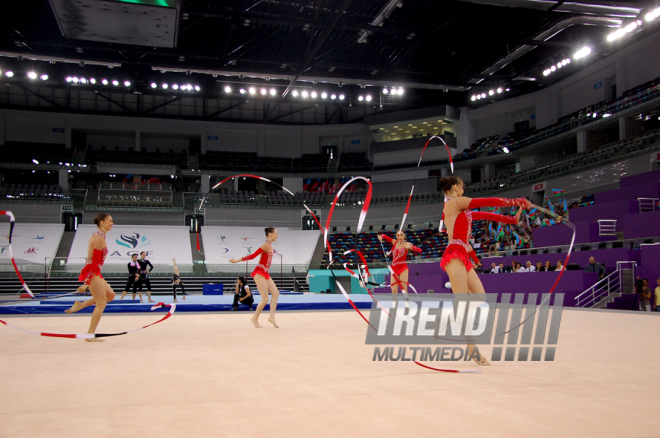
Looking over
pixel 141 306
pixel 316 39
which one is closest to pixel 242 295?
pixel 141 306

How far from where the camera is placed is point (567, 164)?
27.4 meters

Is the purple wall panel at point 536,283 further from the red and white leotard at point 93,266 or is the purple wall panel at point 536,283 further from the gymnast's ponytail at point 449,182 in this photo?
the red and white leotard at point 93,266

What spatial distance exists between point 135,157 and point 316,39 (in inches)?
722

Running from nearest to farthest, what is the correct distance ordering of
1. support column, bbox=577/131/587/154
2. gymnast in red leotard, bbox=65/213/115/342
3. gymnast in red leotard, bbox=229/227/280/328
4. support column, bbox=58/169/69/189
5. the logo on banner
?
Answer: gymnast in red leotard, bbox=65/213/115/342 < gymnast in red leotard, bbox=229/227/280/328 < support column, bbox=577/131/587/154 < the logo on banner < support column, bbox=58/169/69/189

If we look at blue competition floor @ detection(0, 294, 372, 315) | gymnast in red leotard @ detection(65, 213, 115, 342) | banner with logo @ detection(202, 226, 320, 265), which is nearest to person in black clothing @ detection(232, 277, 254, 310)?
blue competition floor @ detection(0, 294, 372, 315)

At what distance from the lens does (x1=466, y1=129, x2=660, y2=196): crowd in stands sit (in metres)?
22.7

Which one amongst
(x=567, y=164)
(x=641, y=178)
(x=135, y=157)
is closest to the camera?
(x=641, y=178)

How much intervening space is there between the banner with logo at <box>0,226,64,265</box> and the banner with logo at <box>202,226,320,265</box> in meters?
8.94

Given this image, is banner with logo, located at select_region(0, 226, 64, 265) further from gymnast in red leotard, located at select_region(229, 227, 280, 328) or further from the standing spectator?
the standing spectator

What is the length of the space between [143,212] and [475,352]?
107 ft

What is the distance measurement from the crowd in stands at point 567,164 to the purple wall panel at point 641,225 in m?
9.78

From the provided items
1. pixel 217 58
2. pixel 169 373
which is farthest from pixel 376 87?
pixel 169 373

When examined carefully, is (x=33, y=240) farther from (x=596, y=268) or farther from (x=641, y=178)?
(x=641, y=178)

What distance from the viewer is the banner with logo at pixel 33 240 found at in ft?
91.4
